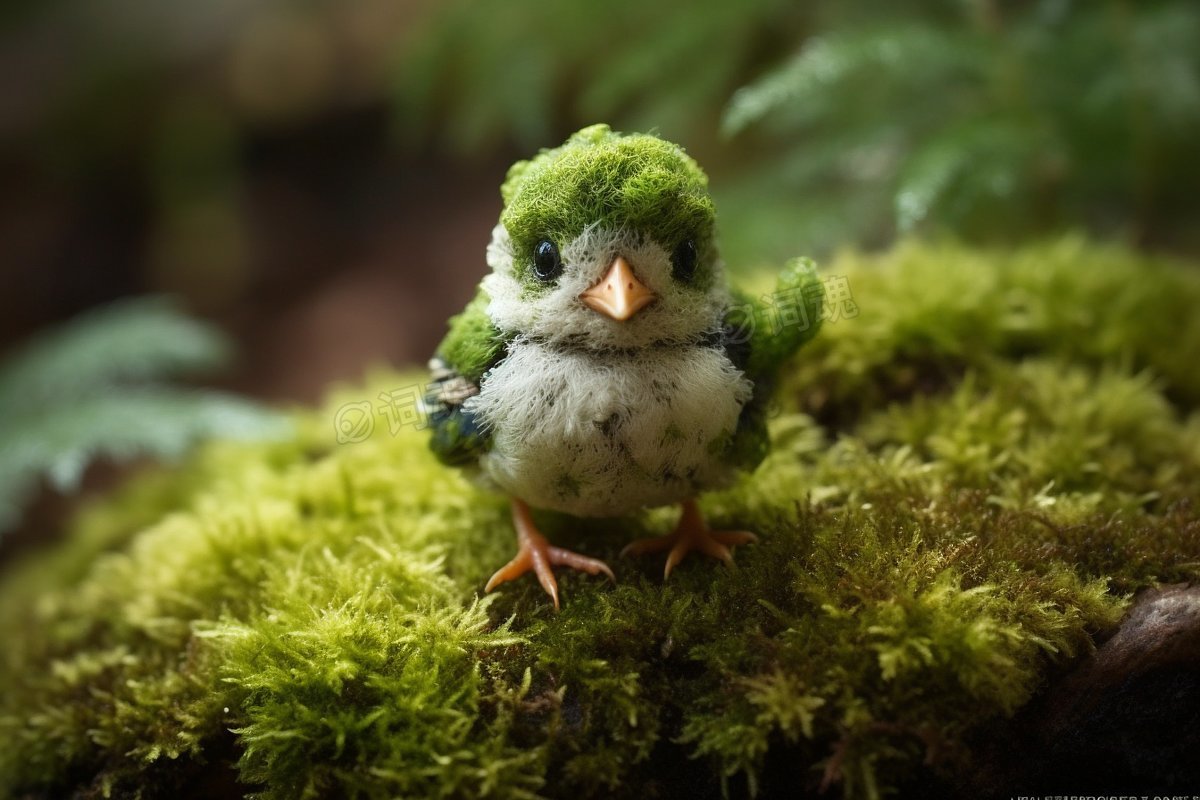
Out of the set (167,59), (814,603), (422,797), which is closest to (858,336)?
(814,603)

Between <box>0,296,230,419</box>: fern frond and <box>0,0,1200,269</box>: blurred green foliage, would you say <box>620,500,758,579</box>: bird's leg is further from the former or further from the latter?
<box>0,296,230,419</box>: fern frond

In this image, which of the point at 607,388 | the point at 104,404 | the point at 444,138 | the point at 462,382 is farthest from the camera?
the point at 444,138

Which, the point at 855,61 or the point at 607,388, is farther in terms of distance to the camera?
the point at 855,61

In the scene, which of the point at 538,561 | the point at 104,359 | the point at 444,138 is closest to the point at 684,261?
the point at 538,561

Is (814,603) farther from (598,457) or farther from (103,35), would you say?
(103,35)

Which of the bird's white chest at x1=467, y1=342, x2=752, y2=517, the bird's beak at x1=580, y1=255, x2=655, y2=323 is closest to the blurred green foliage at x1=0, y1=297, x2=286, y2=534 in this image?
the bird's white chest at x1=467, y1=342, x2=752, y2=517

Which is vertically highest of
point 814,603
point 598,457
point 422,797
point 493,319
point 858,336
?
point 858,336

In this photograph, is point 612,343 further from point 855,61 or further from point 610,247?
point 855,61
